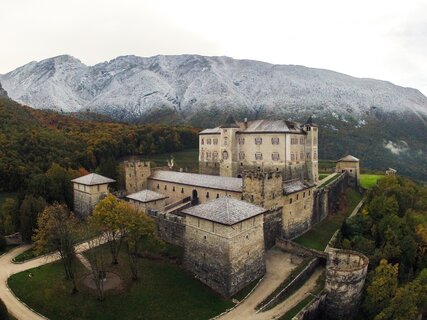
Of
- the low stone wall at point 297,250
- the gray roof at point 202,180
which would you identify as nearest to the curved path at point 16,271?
the gray roof at point 202,180

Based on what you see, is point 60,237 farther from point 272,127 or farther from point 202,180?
point 272,127

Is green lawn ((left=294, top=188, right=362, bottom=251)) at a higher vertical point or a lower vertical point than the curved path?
lower

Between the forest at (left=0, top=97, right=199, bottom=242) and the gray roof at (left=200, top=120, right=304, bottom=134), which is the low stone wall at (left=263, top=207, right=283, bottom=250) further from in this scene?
the forest at (left=0, top=97, right=199, bottom=242)

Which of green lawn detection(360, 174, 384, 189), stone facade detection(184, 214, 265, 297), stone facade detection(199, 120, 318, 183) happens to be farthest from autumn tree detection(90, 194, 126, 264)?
green lawn detection(360, 174, 384, 189)

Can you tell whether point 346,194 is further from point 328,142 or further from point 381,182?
point 328,142

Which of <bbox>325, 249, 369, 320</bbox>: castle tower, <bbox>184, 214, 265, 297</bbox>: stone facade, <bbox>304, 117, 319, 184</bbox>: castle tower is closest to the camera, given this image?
<bbox>184, 214, 265, 297</bbox>: stone facade

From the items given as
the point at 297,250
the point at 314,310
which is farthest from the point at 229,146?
the point at 314,310

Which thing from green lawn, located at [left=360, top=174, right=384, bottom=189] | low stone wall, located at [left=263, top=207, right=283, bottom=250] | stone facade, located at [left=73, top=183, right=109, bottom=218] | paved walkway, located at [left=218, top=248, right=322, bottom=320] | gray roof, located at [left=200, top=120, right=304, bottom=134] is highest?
gray roof, located at [left=200, top=120, right=304, bottom=134]

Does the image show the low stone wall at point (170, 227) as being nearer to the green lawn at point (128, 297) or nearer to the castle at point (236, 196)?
the castle at point (236, 196)
